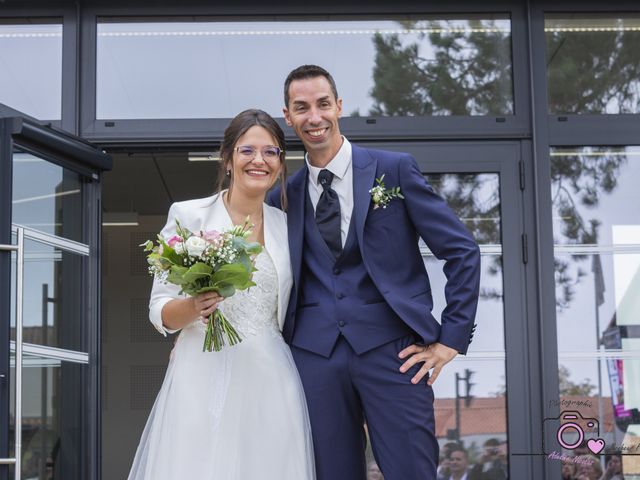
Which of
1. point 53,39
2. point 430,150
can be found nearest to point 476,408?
point 430,150

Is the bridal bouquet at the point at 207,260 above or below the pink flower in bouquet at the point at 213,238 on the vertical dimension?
below

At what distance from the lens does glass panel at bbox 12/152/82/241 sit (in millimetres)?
4441

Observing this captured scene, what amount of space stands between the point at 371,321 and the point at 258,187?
545 millimetres

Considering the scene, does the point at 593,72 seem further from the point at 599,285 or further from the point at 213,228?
the point at 213,228

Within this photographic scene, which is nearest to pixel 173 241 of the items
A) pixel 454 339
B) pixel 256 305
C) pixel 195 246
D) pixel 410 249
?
pixel 195 246

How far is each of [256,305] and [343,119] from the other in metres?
1.62

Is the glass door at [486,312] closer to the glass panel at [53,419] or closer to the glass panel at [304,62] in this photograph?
the glass panel at [304,62]

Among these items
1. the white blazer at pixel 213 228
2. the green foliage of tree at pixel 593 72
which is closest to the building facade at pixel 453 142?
the green foliage of tree at pixel 593 72

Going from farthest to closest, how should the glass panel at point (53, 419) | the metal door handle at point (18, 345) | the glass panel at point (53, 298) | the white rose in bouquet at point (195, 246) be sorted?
the glass panel at point (53, 298)
the glass panel at point (53, 419)
the metal door handle at point (18, 345)
the white rose in bouquet at point (195, 246)

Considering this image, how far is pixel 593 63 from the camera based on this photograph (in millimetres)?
5016

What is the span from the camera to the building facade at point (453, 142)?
4.77 m

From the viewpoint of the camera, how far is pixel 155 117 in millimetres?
4953

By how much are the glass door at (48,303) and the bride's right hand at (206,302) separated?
4.07 ft

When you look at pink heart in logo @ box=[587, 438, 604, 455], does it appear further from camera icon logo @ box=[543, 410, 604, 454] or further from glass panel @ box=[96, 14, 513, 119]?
glass panel @ box=[96, 14, 513, 119]
